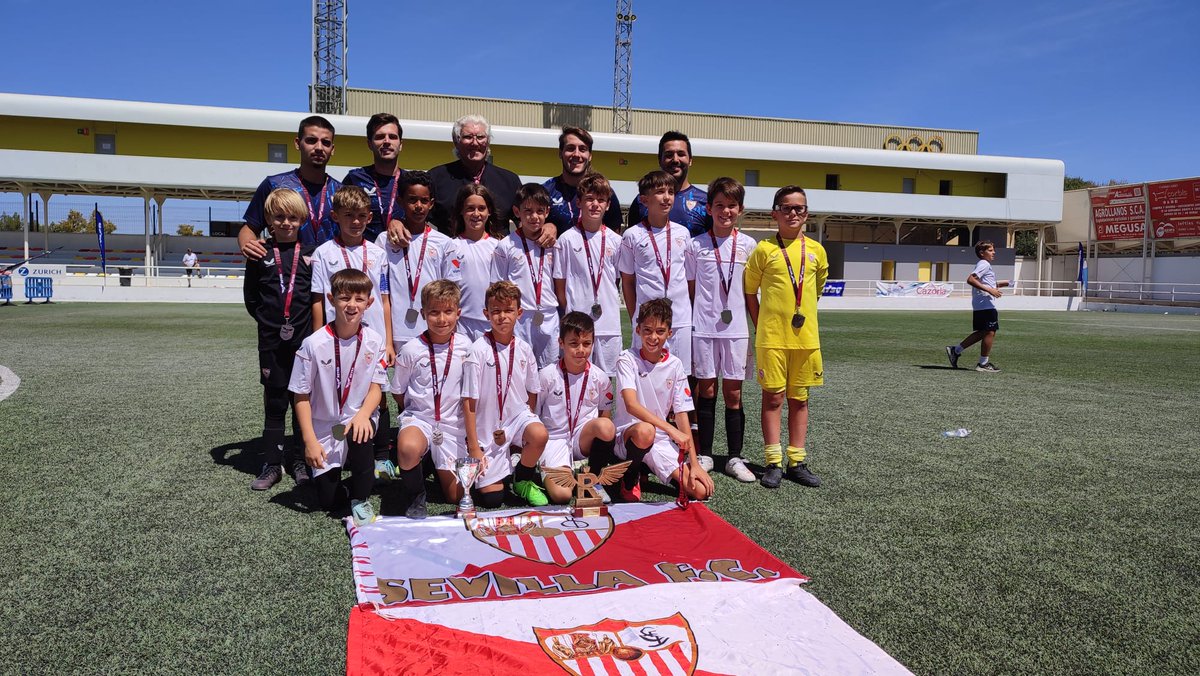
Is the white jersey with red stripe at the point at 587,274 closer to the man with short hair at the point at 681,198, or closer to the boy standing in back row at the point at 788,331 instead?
the man with short hair at the point at 681,198

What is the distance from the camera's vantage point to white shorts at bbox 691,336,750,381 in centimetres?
475

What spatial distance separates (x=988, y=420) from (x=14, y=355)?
11438 millimetres

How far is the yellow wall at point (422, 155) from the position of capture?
90.0 ft

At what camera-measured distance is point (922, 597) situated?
282 cm

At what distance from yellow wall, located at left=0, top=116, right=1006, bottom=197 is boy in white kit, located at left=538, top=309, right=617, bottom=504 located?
2746cm

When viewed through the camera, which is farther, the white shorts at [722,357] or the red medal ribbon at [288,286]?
the white shorts at [722,357]

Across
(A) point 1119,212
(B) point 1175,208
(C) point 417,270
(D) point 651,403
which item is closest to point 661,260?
(D) point 651,403

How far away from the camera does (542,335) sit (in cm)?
476

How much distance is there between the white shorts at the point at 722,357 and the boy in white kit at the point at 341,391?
6.55 ft

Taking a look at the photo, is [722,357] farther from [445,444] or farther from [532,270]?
[445,444]

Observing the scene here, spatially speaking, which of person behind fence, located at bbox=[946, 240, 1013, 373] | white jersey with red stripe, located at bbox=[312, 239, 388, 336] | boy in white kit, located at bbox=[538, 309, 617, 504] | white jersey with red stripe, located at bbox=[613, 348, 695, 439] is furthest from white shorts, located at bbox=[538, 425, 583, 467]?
person behind fence, located at bbox=[946, 240, 1013, 373]

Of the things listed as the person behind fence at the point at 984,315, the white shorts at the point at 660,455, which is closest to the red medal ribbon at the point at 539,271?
the white shorts at the point at 660,455

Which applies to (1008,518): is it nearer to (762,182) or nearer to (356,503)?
(356,503)

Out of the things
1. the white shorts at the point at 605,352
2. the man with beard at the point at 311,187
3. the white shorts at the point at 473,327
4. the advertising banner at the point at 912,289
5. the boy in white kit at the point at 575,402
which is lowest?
the boy in white kit at the point at 575,402
